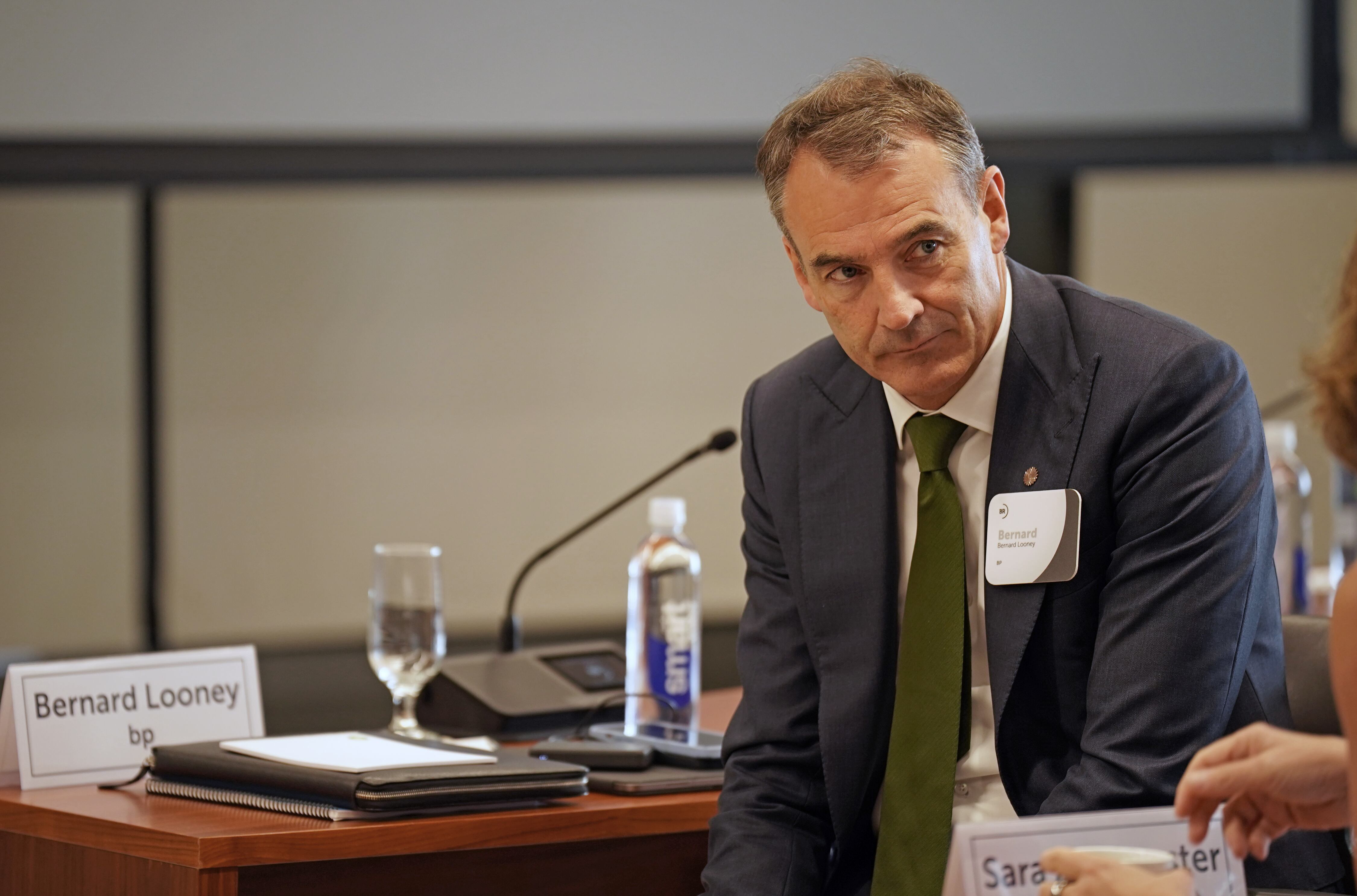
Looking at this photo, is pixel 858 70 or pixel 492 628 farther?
pixel 492 628

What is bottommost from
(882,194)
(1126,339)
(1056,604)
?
(1056,604)

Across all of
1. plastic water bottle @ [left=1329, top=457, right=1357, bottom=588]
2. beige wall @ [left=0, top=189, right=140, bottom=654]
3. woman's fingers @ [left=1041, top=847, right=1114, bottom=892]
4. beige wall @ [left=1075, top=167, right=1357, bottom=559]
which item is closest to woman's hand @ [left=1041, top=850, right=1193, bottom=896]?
woman's fingers @ [left=1041, top=847, right=1114, bottom=892]

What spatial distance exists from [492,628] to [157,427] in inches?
42.6

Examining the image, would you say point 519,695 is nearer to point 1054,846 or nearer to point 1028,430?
Result: point 1028,430

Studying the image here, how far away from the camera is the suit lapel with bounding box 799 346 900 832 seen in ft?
5.48

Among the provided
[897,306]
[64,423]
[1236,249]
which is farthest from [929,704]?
[1236,249]

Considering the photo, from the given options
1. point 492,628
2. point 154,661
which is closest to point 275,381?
point 492,628

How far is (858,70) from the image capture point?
1678 mm

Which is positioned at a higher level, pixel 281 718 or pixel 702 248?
pixel 702 248

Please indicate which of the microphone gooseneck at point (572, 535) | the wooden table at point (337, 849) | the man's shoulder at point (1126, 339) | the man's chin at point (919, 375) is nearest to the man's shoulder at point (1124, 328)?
the man's shoulder at point (1126, 339)

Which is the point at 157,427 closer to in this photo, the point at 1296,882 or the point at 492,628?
the point at 492,628

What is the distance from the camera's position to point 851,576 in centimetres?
170

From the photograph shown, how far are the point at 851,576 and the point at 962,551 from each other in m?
0.13

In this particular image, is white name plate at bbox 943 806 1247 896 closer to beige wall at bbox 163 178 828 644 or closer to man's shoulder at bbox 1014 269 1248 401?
man's shoulder at bbox 1014 269 1248 401
